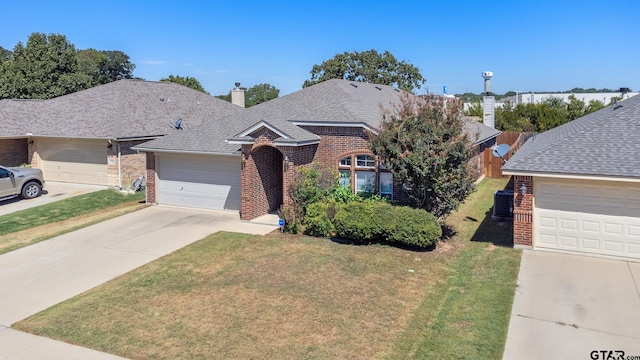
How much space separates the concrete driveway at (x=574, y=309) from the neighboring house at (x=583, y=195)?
1.76ft

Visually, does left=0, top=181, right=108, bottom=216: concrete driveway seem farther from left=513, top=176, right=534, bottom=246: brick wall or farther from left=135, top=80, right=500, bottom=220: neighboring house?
left=513, top=176, right=534, bottom=246: brick wall

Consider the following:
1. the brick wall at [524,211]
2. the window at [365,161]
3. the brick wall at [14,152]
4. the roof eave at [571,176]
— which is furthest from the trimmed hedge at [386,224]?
the brick wall at [14,152]

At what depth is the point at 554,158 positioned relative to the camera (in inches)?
474

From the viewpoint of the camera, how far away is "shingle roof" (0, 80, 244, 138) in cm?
2150

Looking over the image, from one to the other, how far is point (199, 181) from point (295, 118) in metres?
4.48

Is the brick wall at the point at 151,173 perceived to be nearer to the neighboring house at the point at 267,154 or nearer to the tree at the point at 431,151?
the neighboring house at the point at 267,154

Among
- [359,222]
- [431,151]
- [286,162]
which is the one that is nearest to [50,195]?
[286,162]

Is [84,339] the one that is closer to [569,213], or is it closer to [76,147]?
[569,213]

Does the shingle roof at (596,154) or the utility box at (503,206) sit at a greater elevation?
the shingle roof at (596,154)

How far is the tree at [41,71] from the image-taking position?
107 feet

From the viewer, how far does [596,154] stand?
11.8 m

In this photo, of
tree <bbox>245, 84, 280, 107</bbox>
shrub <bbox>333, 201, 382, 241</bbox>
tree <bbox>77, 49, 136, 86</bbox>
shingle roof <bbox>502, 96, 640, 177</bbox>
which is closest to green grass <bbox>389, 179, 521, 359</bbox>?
shrub <bbox>333, 201, 382, 241</bbox>

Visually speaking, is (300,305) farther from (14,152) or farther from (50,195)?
(14,152)

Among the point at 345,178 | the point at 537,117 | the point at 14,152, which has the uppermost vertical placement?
the point at 537,117
